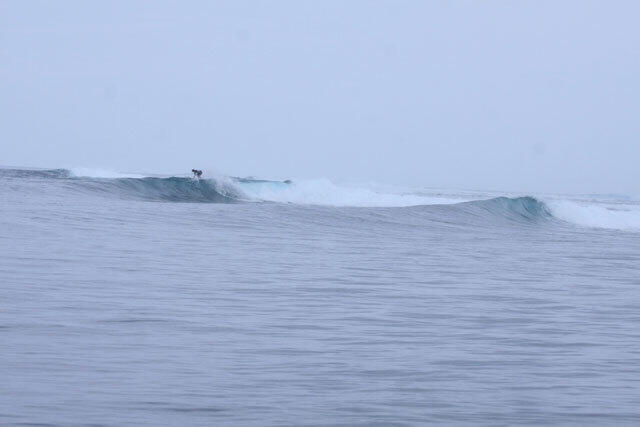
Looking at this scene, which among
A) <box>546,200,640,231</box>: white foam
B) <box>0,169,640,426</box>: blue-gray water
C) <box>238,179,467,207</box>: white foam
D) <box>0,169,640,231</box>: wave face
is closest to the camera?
<box>0,169,640,426</box>: blue-gray water

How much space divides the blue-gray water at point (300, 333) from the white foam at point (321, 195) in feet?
65.5

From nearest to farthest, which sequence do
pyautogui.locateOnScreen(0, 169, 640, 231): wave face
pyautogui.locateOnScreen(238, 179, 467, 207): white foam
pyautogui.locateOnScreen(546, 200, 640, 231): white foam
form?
pyautogui.locateOnScreen(0, 169, 640, 231): wave face < pyautogui.locateOnScreen(546, 200, 640, 231): white foam < pyautogui.locateOnScreen(238, 179, 467, 207): white foam

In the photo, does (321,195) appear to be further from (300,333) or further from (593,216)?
(300,333)

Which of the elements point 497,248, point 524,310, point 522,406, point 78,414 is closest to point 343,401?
point 522,406

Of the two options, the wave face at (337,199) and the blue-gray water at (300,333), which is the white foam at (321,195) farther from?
the blue-gray water at (300,333)

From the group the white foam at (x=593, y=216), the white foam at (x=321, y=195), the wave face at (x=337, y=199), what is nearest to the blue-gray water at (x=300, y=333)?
the wave face at (x=337, y=199)

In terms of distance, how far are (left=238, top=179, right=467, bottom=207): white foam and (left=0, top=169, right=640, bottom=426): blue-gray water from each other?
65.5 ft

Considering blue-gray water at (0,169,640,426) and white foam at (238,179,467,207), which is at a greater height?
white foam at (238,179,467,207)

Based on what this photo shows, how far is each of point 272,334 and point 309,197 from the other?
2870 cm

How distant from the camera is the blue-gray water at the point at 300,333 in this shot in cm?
445

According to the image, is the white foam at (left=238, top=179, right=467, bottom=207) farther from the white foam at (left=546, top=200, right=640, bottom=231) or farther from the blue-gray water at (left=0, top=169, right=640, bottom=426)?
the blue-gray water at (left=0, top=169, right=640, bottom=426)

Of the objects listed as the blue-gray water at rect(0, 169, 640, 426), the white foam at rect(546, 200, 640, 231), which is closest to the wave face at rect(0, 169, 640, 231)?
the white foam at rect(546, 200, 640, 231)

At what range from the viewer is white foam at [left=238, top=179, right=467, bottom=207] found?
1323 inches

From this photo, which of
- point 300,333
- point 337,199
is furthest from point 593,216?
point 300,333
